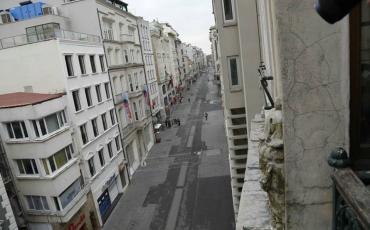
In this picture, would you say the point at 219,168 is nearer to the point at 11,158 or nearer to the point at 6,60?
the point at 11,158

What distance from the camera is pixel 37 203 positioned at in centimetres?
2077

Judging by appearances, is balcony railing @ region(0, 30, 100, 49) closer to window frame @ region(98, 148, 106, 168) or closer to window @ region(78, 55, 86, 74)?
window @ region(78, 55, 86, 74)

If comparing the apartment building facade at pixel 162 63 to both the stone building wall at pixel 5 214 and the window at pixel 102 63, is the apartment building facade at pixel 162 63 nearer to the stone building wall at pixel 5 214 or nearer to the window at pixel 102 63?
the window at pixel 102 63

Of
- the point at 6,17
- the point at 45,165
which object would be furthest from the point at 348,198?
the point at 6,17

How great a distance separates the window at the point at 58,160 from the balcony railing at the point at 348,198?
64.7ft

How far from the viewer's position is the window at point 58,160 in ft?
64.8

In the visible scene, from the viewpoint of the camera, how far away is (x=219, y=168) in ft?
104

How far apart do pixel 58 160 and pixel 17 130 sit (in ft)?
10.3

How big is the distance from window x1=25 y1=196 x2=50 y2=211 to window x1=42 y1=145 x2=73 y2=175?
7.03 feet

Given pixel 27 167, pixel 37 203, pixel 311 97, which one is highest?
pixel 311 97

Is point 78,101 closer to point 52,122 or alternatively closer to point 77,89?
point 77,89

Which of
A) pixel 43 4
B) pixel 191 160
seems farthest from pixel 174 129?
pixel 43 4

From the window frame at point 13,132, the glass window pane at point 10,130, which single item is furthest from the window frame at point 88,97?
the glass window pane at point 10,130

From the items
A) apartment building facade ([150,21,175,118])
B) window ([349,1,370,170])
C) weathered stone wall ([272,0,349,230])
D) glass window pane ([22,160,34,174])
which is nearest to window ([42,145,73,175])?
glass window pane ([22,160,34,174])
